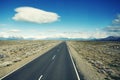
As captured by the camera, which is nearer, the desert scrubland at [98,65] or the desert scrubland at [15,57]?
the desert scrubland at [98,65]

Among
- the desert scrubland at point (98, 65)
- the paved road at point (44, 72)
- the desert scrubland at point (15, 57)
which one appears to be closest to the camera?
the paved road at point (44, 72)

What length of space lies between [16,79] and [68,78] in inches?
186

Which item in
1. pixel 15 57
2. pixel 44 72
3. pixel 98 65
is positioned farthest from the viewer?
pixel 15 57

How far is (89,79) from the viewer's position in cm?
1339

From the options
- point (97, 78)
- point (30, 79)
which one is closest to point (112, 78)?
point (97, 78)

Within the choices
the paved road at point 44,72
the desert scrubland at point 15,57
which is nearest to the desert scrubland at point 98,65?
the paved road at point 44,72

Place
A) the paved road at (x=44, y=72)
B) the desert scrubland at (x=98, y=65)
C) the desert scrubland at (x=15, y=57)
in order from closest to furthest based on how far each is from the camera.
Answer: the paved road at (x=44, y=72) → the desert scrubland at (x=98, y=65) → the desert scrubland at (x=15, y=57)

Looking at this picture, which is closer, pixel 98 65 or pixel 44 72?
pixel 44 72

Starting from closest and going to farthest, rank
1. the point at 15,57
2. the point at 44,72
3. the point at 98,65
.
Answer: the point at 44,72
the point at 98,65
the point at 15,57

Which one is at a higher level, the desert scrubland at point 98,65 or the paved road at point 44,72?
the paved road at point 44,72

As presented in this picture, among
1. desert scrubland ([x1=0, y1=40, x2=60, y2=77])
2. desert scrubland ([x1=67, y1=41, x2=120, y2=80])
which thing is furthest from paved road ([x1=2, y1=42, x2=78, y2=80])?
desert scrubland ([x1=0, y1=40, x2=60, y2=77])

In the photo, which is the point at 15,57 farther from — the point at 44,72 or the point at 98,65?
the point at 98,65

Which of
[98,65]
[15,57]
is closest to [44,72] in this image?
[98,65]

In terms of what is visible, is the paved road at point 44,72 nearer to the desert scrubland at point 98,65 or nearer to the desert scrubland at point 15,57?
the desert scrubland at point 98,65
